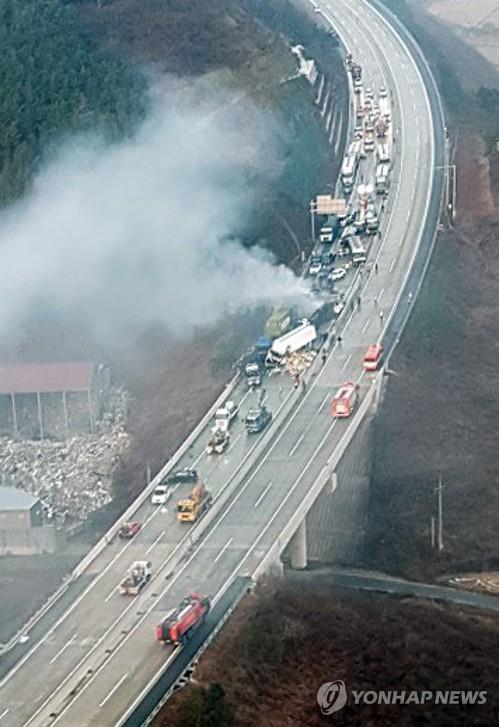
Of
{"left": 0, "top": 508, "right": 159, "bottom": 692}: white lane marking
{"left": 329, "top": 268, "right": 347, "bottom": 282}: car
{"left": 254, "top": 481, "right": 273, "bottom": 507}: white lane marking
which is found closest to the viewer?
{"left": 0, "top": 508, "right": 159, "bottom": 692}: white lane marking

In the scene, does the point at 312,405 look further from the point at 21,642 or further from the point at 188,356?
the point at 21,642

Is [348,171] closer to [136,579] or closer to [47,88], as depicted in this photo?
[47,88]

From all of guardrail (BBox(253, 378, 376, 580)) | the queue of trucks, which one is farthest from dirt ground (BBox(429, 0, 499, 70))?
guardrail (BBox(253, 378, 376, 580))

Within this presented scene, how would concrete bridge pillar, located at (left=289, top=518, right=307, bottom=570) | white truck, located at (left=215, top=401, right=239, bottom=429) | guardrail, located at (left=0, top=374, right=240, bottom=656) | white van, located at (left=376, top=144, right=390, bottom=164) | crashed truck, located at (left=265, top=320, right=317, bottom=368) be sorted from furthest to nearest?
white van, located at (left=376, top=144, right=390, bottom=164) → crashed truck, located at (left=265, top=320, right=317, bottom=368) → white truck, located at (left=215, top=401, right=239, bottom=429) → concrete bridge pillar, located at (left=289, top=518, right=307, bottom=570) → guardrail, located at (left=0, top=374, right=240, bottom=656)

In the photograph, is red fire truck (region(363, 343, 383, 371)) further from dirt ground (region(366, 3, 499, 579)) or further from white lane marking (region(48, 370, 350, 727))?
dirt ground (region(366, 3, 499, 579))

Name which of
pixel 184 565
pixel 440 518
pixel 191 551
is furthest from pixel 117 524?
pixel 440 518

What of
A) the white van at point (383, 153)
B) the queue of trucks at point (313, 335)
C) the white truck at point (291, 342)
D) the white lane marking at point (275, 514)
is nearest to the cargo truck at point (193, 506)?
the queue of trucks at point (313, 335)

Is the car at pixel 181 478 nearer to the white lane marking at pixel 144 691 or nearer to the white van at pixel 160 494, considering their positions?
the white van at pixel 160 494
